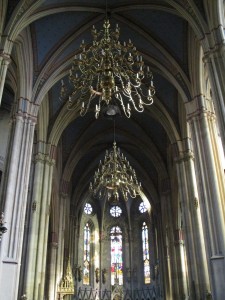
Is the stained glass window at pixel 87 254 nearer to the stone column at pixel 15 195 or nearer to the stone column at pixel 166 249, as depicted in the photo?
the stone column at pixel 166 249

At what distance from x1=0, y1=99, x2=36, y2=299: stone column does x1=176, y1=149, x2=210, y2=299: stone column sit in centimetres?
662

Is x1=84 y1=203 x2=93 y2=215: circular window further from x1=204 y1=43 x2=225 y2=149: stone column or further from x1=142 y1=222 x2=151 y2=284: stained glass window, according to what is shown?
x1=204 y1=43 x2=225 y2=149: stone column

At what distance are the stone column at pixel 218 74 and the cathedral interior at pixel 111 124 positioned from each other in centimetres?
3

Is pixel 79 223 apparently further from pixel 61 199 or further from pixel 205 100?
pixel 205 100

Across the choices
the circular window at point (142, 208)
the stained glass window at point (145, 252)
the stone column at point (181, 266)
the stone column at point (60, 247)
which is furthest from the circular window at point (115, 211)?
the stone column at point (181, 266)

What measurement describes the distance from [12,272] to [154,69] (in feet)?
33.7

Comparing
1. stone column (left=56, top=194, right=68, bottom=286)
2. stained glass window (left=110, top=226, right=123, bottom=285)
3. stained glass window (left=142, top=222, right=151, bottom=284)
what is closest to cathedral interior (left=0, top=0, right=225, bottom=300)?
stone column (left=56, top=194, right=68, bottom=286)

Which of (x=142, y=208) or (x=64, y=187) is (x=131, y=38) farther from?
(x=142, y=208)

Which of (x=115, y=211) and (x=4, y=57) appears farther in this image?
(x=115, y=211)

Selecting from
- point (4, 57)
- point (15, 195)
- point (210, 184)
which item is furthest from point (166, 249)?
point (4, 57)

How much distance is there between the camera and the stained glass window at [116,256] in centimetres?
2714

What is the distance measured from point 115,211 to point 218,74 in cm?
2113

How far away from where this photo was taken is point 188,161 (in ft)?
51.8

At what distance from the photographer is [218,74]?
401 inches
